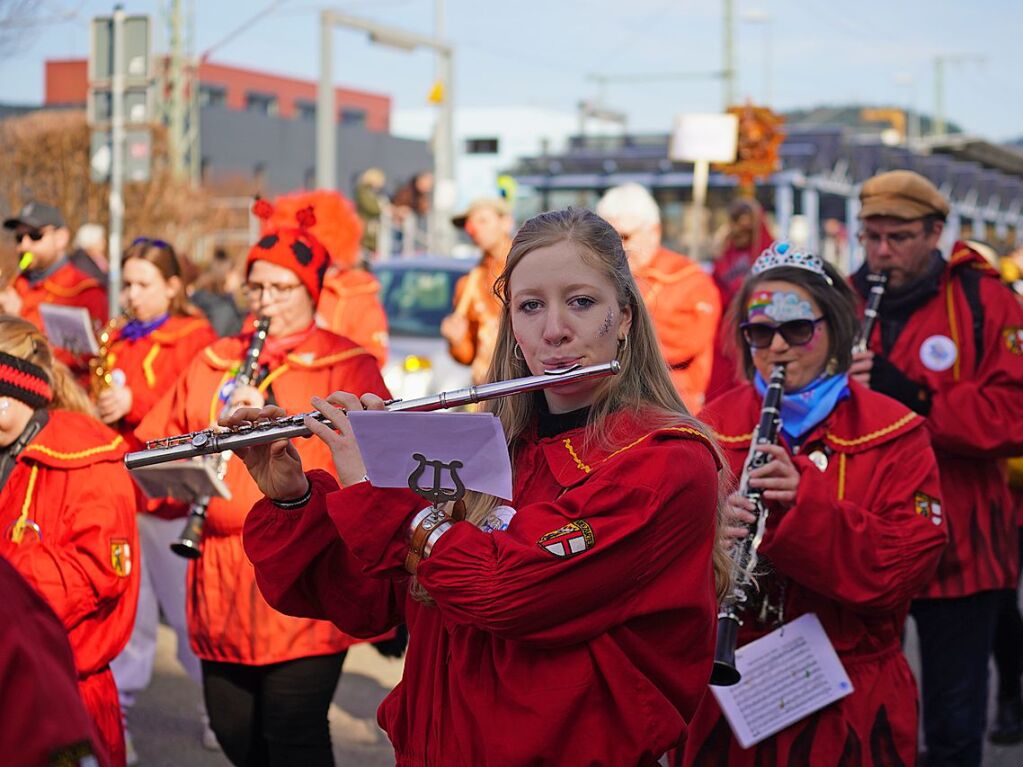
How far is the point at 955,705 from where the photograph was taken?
190 inches

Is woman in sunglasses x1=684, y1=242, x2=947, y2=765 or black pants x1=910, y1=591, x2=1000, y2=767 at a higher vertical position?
woman in sunglasses x1=684, y1=242, x2=947, y2=765

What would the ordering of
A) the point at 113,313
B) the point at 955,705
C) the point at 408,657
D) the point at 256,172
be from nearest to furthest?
the point at 408,657, the point at 955,705, the point at 113,313, the point at 256,172

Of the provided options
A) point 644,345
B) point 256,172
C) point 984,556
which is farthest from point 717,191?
point 256,172

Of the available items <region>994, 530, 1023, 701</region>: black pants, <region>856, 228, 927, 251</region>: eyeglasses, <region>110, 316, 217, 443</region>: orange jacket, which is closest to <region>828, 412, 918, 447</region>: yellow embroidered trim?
<region>856, 228, 927, 251</region>: eyeglasses

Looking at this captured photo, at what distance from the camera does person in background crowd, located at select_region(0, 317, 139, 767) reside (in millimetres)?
3965

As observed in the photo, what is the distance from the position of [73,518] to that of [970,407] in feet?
9.06

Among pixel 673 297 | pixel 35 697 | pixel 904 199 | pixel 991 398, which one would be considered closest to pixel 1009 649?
pixel 991 398

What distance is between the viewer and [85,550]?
399cm

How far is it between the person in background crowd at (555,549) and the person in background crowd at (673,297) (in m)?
4.74

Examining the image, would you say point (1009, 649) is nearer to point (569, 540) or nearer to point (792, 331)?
point (792, 331)

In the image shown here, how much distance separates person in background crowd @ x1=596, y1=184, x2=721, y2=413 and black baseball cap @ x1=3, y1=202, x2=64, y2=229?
10.3 feet

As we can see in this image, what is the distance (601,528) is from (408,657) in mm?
558

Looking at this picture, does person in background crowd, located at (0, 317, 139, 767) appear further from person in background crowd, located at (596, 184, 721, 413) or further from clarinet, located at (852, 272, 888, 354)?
person in background crowd, located at (596, 184, 721, 413)

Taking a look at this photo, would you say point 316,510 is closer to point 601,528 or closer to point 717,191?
point 601,528
